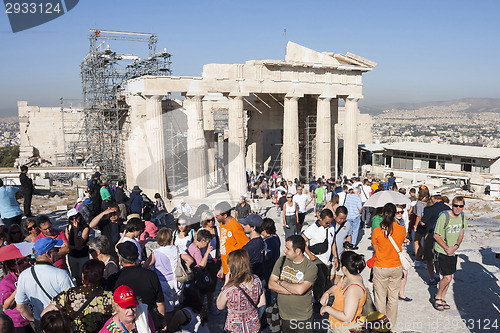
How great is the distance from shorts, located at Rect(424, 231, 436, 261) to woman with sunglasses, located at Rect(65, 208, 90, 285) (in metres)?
6.14

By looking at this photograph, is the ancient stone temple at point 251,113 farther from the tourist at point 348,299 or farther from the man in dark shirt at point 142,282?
the tourist at point 348,299

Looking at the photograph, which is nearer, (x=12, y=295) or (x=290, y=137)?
(x=12, y=295)

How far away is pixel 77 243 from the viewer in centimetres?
617

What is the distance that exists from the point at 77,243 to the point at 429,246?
631 centimetres

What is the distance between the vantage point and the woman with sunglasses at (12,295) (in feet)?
14.8

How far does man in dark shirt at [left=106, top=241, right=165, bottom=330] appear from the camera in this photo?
14.4 ft

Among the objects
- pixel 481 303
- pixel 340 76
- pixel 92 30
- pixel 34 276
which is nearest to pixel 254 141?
pixel 340 76

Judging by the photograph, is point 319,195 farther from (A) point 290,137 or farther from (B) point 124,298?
(B) point 124,298

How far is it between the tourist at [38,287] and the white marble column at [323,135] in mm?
18885

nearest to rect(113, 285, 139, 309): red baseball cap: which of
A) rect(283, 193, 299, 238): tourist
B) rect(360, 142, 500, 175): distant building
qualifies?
rect(283, 193, 299, 238): tourist

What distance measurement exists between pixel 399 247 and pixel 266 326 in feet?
7.59

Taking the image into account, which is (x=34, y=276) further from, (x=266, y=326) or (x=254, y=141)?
(x=254, y=141)

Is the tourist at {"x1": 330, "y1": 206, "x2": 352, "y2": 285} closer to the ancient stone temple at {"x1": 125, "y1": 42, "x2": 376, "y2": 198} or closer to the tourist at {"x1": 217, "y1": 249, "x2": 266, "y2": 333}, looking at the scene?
the tourist at {"x1": 217, "y1": 249, "x2": 266, "y2": 333}

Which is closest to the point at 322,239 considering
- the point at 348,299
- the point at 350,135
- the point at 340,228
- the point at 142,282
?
the point at 340,228
